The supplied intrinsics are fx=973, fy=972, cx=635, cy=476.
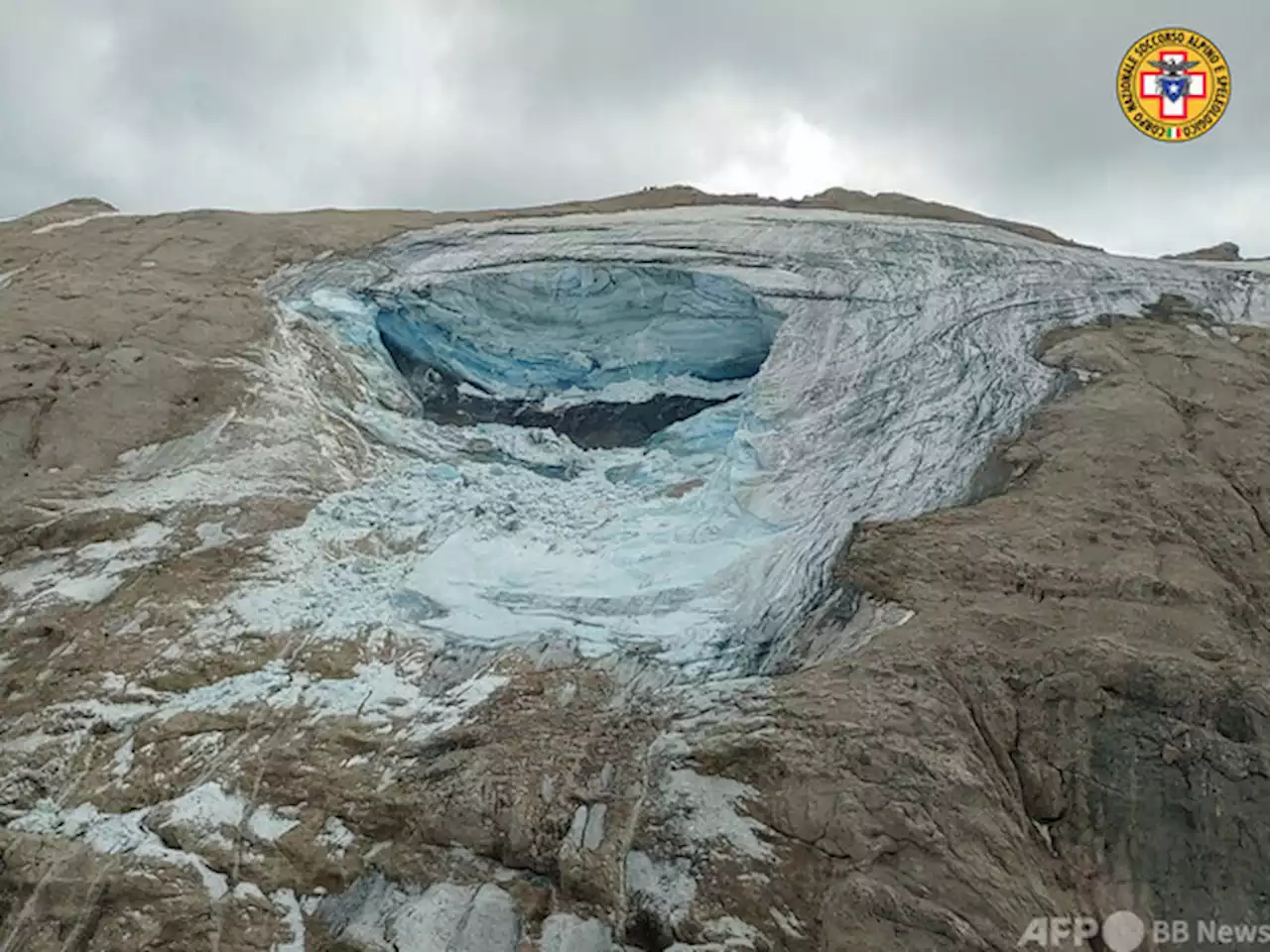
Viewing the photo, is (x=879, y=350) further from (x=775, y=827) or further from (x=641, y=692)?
(x=775, y=827)

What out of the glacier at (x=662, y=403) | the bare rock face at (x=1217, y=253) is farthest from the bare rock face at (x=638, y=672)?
the bare rock face at (x=1217, y=253)

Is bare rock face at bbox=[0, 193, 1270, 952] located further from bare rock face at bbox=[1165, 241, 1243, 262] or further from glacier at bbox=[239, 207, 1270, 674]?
bare rock face at bbox=[1165, 241, 1243, 262]

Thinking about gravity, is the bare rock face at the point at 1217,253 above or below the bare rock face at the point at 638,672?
above

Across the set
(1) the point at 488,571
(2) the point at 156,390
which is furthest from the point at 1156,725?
(2) the point at 156,390

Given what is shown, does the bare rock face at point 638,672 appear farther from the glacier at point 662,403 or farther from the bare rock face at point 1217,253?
the bare rock face at point 1217,253

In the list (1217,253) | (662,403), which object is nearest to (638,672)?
(662,403)

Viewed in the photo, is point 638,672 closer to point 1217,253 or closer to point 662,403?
point 662,403
